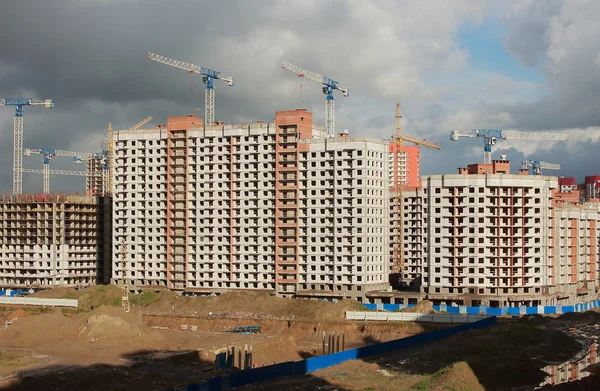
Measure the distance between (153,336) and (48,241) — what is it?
78.9 metres

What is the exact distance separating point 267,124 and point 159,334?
188ft

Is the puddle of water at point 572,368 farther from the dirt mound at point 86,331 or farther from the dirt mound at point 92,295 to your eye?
the dirt mound at point 92,295

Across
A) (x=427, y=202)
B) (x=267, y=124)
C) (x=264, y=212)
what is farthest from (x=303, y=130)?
(x=427, y=202)

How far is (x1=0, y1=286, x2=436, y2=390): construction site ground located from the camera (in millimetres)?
87312

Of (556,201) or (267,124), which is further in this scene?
(556,201)

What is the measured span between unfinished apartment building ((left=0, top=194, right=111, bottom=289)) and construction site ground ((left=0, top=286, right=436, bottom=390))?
16.1 m

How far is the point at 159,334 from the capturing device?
366ft

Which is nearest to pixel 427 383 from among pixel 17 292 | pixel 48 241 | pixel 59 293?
pixel 59 293

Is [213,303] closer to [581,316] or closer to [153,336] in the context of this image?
[153,336]

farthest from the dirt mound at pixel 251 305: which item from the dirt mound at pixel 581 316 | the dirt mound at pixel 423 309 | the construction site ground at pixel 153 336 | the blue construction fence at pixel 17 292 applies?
the blue construction fence at pixel 17 292

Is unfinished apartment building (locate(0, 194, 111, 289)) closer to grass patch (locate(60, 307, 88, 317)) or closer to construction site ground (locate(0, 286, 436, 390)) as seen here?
→ construction site ground (locate(0, 286, 436, 390))

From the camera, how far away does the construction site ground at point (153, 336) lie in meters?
87.3

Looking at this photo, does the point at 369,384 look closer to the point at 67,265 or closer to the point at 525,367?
the point at 525,367

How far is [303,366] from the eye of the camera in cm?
8481
